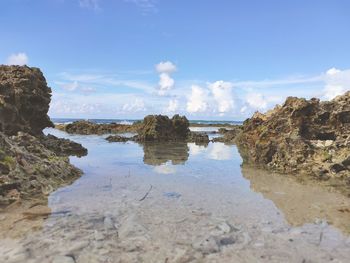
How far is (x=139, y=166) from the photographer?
16.2 metres

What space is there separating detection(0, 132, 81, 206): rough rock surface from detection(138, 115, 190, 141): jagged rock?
1862 centimetres

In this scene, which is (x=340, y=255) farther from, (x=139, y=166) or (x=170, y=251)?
(x=139, y=166)

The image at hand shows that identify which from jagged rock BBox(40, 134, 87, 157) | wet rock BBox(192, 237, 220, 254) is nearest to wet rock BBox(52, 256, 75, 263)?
wet rock BBox(192, 237, 220, 254)

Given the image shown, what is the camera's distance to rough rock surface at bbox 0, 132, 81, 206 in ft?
30.5

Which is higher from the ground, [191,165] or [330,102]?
[330,102]

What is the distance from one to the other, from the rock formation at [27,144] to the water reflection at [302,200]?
241 inches

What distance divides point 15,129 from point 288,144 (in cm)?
1265

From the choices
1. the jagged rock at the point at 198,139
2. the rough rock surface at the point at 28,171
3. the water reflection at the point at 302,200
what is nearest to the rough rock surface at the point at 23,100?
the rough rock surface at the point at 28,171

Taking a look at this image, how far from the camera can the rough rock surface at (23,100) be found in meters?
18.0

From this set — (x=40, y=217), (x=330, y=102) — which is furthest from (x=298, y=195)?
(x=330, y=102)

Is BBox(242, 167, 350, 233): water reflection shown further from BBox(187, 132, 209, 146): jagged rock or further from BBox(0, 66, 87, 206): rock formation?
BBox(187, 132, 209, 146): jagged rock

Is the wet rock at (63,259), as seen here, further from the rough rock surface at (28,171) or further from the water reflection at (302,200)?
the water reflection at (302,200)

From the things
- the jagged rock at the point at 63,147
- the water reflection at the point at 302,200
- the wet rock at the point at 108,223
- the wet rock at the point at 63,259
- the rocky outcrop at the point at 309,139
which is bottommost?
the water reflection at the point at 302,200

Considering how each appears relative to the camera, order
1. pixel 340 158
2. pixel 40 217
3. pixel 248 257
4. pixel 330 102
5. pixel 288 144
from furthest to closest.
Answer: pixel 330 102, pixel 288 144, pixel 340 158, pixel 40 217, pixel 248 257
